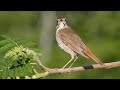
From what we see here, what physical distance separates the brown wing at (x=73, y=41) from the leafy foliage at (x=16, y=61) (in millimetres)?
823

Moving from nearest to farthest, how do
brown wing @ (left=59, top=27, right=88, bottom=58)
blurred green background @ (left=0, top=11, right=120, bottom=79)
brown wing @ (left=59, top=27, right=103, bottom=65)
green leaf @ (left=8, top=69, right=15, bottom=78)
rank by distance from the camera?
green leaf @ (left=8, top=69, right=15, bottom=78) < brown wing @ (left=59, top=27, right=103, bottom=65) < brown wing @ (left=59, top=27, right=88, bottom=58) < blurred green background @ (left=0, top=11, right=120, bottom=79)

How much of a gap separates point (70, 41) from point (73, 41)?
4cm

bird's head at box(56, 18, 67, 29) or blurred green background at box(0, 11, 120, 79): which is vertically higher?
bird's head at box(56, 18, 67, 29)

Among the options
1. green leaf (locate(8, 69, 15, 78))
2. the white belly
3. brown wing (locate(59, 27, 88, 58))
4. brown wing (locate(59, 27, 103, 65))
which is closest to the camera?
green leaf (locate(8, 69, 15, 78))

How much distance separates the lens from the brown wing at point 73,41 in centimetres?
380

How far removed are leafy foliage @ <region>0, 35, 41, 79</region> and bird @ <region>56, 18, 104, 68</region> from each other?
34.3 inches

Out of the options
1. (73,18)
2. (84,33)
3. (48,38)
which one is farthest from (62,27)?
(73,18)

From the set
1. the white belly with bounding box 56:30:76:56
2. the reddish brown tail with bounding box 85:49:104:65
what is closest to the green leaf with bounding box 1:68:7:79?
the reddish brown tail with bounding box 85:49:104:65

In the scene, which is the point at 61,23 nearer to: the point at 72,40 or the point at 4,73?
the point at 72,40

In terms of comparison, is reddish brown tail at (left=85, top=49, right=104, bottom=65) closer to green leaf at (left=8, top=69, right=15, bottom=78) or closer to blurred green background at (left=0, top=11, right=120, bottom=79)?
green leaf at (left=8, top=69, right=15, bottom=78)

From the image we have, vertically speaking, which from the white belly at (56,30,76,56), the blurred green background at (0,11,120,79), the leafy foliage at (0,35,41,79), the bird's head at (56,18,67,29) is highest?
the leafy foliage at (0,35,41,79)

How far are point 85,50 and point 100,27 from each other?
20.2 m

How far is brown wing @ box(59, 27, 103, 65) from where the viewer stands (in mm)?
3797

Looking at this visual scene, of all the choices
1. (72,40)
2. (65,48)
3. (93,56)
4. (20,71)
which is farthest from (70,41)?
(20,71)
